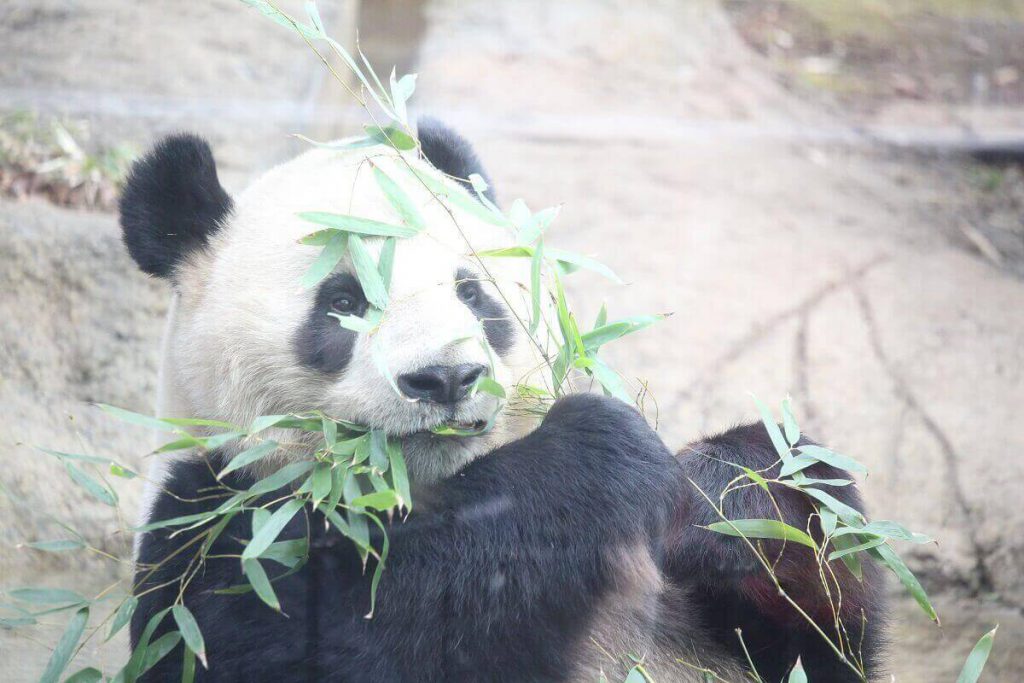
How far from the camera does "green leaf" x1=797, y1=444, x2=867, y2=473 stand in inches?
96.1

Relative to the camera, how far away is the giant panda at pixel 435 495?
2178 millimetres

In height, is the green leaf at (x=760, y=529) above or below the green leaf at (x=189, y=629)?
above

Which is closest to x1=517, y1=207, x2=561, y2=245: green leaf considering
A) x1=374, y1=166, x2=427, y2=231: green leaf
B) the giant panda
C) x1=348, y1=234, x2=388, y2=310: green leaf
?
the giant panda

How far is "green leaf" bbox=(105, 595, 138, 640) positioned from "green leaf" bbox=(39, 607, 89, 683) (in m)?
0.06

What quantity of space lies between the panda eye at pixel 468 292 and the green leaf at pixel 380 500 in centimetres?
69

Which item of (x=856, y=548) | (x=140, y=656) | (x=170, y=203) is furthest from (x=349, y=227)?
(x=856, y=548)

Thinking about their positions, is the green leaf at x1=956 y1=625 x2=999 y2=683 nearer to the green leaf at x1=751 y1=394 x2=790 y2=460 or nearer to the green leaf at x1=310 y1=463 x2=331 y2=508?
the green leaf at x1=751 y1=394 x2=790 y2=460

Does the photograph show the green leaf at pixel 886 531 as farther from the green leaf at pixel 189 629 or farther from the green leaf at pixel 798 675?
the green leaf at pixel 189 629

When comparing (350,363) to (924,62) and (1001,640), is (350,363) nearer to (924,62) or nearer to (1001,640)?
(1001,640)

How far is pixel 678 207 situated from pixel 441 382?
13.3 feet

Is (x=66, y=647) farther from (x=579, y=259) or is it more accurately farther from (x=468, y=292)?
(x=579, y=259)

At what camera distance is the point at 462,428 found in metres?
2.27

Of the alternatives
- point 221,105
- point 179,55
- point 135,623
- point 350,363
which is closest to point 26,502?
point 135,623

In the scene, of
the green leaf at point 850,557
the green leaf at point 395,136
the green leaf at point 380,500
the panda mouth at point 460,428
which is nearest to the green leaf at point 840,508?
the green leaf at point 850,557
